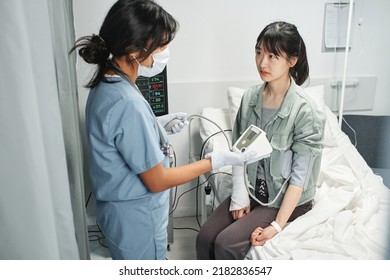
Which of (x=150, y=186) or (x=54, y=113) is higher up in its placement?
(x=54, y=113)

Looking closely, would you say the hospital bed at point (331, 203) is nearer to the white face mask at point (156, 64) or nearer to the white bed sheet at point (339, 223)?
the white bed sheet at point (339, 223)

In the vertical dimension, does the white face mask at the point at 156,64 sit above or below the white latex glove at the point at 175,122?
above

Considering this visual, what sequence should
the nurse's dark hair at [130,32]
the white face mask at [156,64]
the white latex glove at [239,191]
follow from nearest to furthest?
the nurse's dark hair at [130,32] < the white face mask at [156,64] < the white latex glove at [239,191]

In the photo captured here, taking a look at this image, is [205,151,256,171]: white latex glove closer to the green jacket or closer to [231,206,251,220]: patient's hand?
the green jacket

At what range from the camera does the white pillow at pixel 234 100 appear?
5.99 ft

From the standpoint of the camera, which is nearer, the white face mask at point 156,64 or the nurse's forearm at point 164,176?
the nurse's forearm at point 164,176

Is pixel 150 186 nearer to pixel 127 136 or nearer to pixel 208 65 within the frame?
pixel 127 136

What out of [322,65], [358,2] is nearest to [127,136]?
[322,65]

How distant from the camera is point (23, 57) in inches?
21.7

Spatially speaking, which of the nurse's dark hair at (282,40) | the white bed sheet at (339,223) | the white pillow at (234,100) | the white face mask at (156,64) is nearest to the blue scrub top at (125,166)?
the white face mask at (156,64)

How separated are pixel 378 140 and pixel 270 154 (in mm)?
1068

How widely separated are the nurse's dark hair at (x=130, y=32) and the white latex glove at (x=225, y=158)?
0.40 meters

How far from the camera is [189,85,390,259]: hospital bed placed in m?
1.15

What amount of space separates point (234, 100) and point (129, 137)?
3.24 ft
